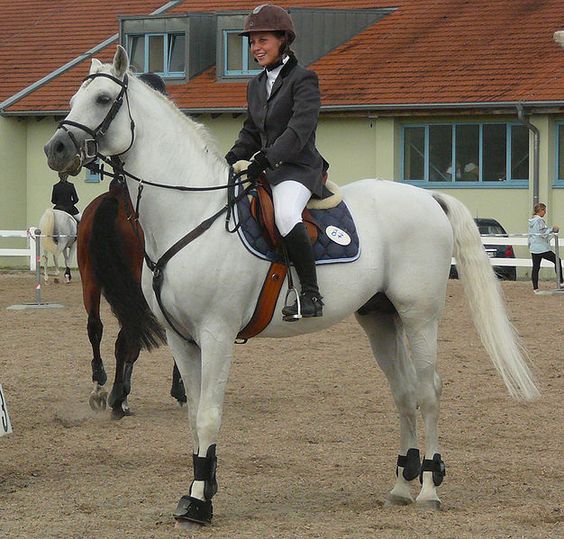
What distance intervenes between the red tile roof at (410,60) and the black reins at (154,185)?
21.9 meters

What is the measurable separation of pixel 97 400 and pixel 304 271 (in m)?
3.87

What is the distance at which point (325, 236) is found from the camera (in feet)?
24.4

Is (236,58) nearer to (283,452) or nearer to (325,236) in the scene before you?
(283,452)

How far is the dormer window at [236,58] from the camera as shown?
34.0 metres

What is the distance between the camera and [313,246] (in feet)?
24.3

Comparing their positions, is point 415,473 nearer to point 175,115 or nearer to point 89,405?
point 175,115

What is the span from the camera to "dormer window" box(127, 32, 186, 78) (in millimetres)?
34781

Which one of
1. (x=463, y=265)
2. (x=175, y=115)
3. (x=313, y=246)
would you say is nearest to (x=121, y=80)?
(x=175, y=115)

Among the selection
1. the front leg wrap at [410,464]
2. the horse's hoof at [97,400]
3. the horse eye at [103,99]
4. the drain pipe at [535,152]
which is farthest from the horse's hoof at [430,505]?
the drain pipe at [535,152]

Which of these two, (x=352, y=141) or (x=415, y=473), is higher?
(x=352, y=141)

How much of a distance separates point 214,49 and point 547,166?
9.98 meters

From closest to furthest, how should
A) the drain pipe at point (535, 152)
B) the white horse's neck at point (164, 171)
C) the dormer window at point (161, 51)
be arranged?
the white horse's neck at point (164, 171) → the drain pipe at point (535, 152) → the dormer window at point (161, 51)

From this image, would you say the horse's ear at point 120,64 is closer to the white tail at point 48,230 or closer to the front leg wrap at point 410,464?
the front leg wrap at point 410,464

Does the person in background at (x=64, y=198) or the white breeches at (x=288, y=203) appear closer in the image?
the white breeches at (x=288, y=203)
